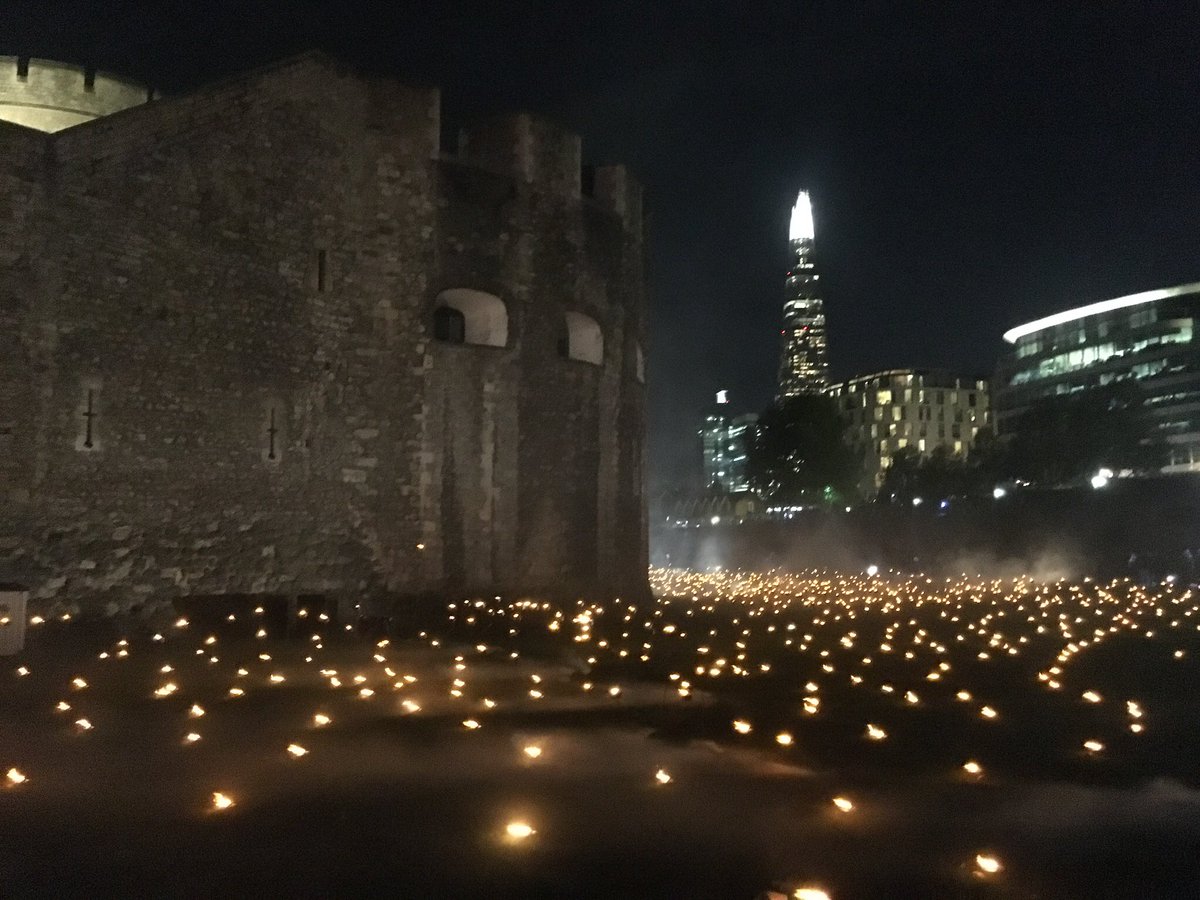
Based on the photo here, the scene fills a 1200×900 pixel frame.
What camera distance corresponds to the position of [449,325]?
19766mm

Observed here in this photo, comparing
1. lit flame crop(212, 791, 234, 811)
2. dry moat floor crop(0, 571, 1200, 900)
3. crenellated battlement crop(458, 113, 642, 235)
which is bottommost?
dry moat floor crop(0, 571, 1200, 900)

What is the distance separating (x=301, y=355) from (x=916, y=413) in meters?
105

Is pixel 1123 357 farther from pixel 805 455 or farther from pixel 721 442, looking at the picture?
pixel 721 442

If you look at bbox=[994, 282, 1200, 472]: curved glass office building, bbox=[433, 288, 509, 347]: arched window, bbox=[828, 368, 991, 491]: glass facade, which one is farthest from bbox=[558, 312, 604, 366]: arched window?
bbox=[828, 368, 991, 491]: glass facade

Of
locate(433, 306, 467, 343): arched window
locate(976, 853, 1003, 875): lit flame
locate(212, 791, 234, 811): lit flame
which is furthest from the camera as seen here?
locate(433, 306, 467, 343): arched window

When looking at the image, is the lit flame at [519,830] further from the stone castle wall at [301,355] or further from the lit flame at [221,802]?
the stone castle wall at [301,355]

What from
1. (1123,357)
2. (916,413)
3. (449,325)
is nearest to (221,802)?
(449,325)

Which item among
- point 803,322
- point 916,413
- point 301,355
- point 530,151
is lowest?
point 301,355

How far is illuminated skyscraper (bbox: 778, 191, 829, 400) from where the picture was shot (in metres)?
151

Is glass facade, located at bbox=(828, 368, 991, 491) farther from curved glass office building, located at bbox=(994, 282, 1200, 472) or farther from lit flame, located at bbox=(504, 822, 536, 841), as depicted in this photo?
lit flame, located at bbox=(504, 822, 536, 841)

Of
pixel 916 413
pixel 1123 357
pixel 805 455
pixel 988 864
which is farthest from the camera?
pixel 916 413

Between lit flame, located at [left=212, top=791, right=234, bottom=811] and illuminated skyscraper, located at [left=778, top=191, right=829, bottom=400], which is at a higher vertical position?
illuminated skyscraper, located at [left=778, top=191, right=829, bottom=400]

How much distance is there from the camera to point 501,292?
62.9ft

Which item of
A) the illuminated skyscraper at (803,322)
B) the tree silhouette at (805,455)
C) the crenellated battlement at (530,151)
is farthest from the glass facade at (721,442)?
the crenellated battlement at (530,151)
